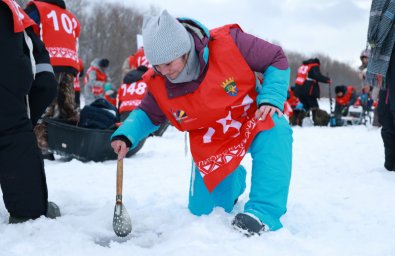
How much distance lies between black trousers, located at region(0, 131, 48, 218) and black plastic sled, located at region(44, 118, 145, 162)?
1.96 metres

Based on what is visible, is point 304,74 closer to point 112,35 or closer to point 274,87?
point 274,87

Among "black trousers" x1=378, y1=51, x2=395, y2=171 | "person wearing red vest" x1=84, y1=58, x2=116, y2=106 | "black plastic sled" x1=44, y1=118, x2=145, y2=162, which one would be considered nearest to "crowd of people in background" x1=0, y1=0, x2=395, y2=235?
"black trousers" x1=378, y1=51, x2=395, y2=171

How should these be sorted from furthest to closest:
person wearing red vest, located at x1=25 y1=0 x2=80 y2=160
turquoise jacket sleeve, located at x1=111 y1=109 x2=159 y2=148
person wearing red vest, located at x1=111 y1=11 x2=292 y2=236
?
person wearing red vest, located at x1=25 y1=0 x2=80 y2=160
turquoise jacket sleeve, located at x1=111 y1=109 x2=159 y2=148
person wearing red vest, located at x1=111 y1=11 x2=292 y2=236

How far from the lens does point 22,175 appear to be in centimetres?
174

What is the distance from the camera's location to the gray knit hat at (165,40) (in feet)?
5.63

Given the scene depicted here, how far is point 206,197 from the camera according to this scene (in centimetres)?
205

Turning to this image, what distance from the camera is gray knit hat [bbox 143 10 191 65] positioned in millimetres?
1715

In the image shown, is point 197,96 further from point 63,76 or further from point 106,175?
point 63,76

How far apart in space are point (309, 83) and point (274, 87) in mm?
9112

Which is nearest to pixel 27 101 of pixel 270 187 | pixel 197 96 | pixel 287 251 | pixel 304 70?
pixel 197 96

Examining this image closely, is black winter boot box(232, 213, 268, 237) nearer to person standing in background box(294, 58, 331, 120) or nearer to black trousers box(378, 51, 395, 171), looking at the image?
black trousers box(378, 51, 395, 171)

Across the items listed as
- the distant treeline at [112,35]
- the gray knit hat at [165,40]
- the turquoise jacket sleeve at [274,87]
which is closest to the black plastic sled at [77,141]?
the gray knit hat at [165,40]

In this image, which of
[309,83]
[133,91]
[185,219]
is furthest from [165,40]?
[309,83]

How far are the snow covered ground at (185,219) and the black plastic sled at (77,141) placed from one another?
1.04 ft
